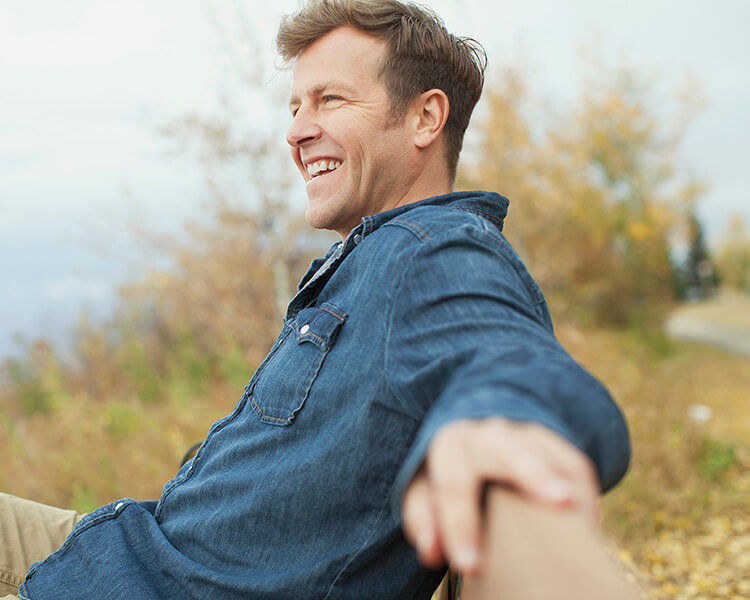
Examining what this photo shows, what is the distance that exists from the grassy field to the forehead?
2.75 m

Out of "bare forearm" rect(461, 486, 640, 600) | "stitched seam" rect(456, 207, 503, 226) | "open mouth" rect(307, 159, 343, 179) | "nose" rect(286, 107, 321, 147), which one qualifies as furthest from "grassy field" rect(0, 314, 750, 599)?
"bare forearm" rect(461, 486, 640, 600)

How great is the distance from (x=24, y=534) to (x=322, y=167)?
153 cm

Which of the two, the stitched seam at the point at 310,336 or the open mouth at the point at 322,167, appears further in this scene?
the open mouth at the point at 322,167

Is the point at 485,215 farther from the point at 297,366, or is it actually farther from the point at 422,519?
the point at 422,519

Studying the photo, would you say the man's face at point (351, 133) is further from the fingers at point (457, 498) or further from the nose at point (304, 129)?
the fingers at point (457, 498)

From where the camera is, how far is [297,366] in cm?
135

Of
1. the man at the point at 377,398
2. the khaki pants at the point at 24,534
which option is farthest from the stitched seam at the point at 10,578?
the man at the point at 377,398

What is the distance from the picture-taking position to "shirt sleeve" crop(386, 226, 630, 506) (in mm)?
775

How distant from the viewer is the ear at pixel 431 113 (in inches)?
73.8

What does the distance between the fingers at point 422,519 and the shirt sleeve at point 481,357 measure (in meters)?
0.02

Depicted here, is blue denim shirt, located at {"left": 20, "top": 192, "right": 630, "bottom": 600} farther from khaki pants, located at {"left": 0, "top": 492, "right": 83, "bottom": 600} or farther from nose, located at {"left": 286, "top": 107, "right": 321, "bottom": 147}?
nose, located at {"left": 286, "top": 107, "right": 321, "bottom": 147}

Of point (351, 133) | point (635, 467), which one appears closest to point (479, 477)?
point (351, 133)

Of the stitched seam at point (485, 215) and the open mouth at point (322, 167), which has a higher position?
the open mouth at point (322, 167)

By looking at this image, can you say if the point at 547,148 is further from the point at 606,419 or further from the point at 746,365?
the point at 606,419
